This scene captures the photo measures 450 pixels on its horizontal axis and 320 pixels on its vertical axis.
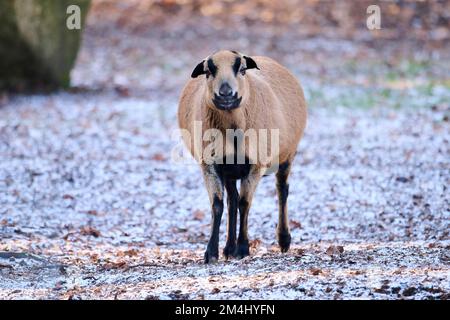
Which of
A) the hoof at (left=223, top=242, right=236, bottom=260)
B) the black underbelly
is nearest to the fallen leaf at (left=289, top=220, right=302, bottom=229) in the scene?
→ the hoof at (left=223, top=242, right=236, bottom=260)

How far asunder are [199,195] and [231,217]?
11.1ft

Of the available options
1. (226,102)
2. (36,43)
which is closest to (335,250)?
(226,102)

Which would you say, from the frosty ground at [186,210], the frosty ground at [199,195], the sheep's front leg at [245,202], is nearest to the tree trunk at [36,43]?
the frosty ground at [199,195]

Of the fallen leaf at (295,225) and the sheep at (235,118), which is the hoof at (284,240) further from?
the fallen leaf at (295,225)

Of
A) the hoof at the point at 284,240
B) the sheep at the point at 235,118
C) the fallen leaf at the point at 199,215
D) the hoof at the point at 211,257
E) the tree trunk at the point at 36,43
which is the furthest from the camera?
the tree trunk at the point at 36,43

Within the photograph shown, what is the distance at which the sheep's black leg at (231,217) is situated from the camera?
8602 mm

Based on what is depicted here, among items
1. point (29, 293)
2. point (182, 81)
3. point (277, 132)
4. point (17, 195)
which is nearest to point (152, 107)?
point (182, 81)

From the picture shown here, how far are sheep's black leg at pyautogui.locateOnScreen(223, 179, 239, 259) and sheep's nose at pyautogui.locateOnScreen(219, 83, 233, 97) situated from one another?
1.14m

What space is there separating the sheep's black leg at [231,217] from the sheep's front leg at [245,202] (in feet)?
0.25

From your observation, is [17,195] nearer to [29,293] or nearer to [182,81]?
[29,293]

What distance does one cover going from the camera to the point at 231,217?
8.73 m
